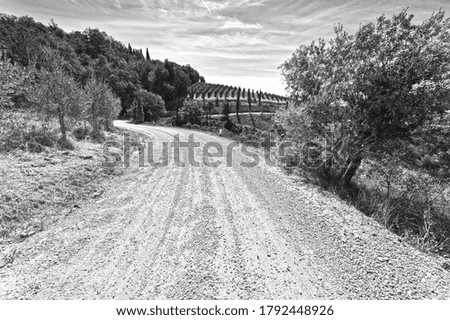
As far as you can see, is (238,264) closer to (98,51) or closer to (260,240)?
(260,240)

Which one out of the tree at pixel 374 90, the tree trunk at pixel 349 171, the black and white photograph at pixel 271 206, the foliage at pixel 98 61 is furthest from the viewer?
the foliage at pixel 98 61

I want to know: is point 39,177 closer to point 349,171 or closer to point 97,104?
point 349,171

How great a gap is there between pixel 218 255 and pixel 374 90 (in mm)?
7016

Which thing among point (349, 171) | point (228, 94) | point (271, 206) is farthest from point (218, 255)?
point (228, 94)

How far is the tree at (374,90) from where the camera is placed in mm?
6375

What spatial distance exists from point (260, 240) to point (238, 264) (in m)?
0.94

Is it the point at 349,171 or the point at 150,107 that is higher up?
the point at 150,107

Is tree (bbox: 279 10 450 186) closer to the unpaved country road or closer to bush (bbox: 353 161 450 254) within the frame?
bush (bbox: 353 161 450 254)

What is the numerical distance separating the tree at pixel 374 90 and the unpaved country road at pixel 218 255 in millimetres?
2728

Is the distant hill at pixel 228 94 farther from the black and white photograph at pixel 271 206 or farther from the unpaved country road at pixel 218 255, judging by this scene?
the unpaved country road at pixel 218 255

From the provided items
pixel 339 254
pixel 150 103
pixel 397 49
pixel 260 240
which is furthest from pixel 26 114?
pixel 150 103

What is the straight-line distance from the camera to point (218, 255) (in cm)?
427

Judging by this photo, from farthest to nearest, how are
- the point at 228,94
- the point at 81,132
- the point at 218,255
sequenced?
the point at 228,94 < the point at 81,132 < the point at 218,255

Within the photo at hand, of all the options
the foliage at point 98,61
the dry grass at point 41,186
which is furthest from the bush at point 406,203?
the foliage at point 98,61
